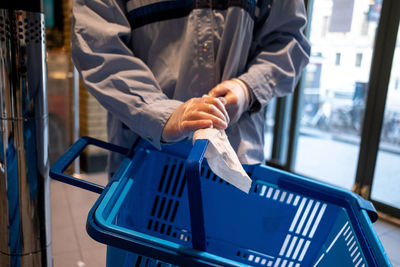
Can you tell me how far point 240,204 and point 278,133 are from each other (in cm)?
290

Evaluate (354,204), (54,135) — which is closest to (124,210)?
(354,204)

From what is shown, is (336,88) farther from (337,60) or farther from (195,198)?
(195,198)

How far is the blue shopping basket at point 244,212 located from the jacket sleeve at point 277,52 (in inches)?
8.9

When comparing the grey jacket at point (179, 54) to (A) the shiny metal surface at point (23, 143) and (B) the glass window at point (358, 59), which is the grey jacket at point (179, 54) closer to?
(A) the shiny metal surface at point (23, 143)

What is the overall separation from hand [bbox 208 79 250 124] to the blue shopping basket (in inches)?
5.7

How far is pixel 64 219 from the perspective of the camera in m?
2.31

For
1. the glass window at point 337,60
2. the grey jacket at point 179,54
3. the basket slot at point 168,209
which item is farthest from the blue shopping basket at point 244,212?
the glass window at point 337,60

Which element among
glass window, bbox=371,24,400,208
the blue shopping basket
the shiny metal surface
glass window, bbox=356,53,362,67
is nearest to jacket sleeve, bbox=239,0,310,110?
the blue shopping basket

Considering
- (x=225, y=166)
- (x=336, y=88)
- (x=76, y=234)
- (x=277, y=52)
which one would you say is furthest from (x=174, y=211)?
(x=336, y=88)

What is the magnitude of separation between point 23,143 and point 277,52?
0.71m

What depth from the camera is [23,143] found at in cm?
87

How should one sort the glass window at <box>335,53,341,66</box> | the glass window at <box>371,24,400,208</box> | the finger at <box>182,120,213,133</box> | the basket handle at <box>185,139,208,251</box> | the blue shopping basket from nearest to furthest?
the basket handle at <box>185,139,208,251</box> < the finger at <box>182,120,213,133</box> < the blue shopping basket < the glass window at <box>371,24,400,208</box> < the glass window at <box>335,53,341,66</box>

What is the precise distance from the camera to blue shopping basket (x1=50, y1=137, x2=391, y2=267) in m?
0.75

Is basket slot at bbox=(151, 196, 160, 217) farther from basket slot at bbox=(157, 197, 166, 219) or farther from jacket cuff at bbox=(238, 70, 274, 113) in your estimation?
jacket cuff at bbox=(238, 70, 274, 113)
